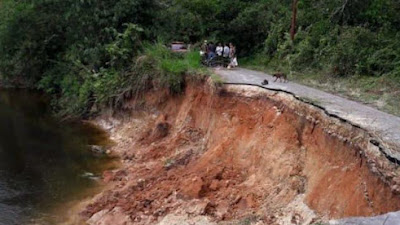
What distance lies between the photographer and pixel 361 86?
53.6 ft

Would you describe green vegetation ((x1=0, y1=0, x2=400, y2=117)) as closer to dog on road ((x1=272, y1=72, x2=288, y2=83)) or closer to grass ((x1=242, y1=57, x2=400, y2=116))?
grass ((x1=242, y1=57, x2=400, y2=116))

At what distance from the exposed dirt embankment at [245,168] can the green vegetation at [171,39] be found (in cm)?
248

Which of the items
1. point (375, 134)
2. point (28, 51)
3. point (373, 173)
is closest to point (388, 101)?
point (375, 134)

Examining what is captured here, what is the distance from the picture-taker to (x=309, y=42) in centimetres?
2147

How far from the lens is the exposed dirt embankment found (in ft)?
34.4

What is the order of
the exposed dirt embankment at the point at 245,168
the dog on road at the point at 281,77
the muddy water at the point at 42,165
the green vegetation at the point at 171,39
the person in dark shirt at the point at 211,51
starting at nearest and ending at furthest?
the exposed dirt embankment at the point at 245,168
the muddy water at the point at 42,165
the dog on road at the point at 281,77
the green vegetation at the point at 171,39
the person in dark shirt at the point at 211,51

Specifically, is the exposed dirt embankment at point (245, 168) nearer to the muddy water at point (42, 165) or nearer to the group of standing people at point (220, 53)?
the muddy water at point (42, 165)

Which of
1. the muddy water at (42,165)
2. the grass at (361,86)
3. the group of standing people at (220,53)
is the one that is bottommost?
the muddy water at (42,165)

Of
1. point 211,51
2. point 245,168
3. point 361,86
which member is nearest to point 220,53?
point 211,51

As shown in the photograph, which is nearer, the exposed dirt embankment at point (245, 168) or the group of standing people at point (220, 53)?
the exposed dirt embankment at point (245, 168)

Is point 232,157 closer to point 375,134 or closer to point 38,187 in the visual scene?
point 375,134

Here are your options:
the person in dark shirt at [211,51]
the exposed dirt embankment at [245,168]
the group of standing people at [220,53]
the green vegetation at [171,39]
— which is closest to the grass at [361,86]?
the green vegetation at [171,39]

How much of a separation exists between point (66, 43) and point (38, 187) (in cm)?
1680

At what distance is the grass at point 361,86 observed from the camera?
13805 millimetres
